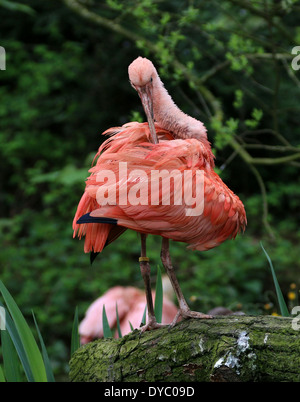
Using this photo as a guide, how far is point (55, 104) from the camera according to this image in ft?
26.4

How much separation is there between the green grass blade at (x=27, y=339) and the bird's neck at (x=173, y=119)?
1.04m

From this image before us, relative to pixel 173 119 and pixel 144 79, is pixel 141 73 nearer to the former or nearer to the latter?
pixel 144 79

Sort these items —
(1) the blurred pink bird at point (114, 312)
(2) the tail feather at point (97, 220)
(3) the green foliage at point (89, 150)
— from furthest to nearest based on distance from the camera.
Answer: (3) the green foliage at point (89, 150) < (1) the blurred pink bird at point (114, 312) < (2) the tail feather at point (97, 220)

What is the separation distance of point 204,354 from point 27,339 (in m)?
0.69

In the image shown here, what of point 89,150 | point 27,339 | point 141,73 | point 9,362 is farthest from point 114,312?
point 89,150

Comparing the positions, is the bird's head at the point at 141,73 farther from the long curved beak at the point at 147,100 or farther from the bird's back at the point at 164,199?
the bird's back at the point at 164,199

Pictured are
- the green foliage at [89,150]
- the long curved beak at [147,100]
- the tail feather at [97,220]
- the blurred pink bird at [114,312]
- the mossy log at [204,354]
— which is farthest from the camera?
the green foliage at [89,150]

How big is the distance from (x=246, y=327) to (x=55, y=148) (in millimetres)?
6440

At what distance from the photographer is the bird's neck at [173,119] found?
2.50 metres

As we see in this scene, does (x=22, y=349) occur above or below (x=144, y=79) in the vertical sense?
below

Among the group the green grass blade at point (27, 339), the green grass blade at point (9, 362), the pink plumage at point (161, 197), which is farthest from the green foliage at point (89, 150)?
the green grass blade at point (27, 339)

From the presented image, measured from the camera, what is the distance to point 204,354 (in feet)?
6.93
